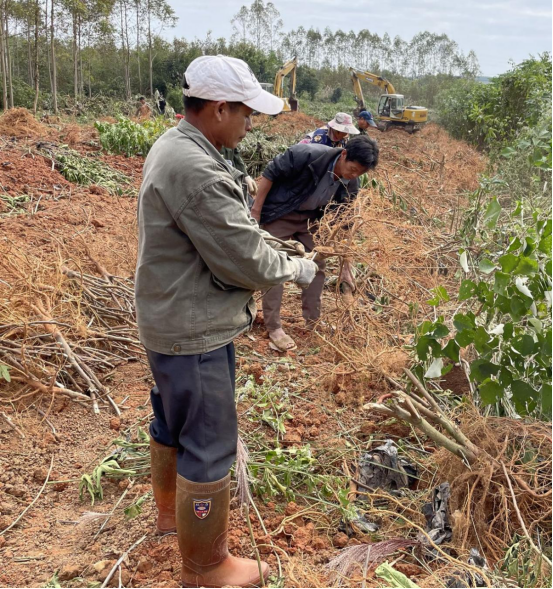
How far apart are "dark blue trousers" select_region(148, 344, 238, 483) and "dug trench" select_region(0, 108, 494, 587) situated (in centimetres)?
34

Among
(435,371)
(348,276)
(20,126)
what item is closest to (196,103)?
(435,371)

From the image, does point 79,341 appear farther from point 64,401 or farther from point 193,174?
point 193,174

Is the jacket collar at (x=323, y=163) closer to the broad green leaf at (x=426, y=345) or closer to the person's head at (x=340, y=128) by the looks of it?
the broad green leaf at (x=426, y=345)

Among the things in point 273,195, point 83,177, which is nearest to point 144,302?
point 273,195

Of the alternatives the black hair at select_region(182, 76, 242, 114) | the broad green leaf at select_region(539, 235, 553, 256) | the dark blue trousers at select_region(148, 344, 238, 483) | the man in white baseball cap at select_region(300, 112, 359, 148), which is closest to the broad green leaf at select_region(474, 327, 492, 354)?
the broad green leaf at select_region(539, 235, 553, 256)

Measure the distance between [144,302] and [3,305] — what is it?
187 cm

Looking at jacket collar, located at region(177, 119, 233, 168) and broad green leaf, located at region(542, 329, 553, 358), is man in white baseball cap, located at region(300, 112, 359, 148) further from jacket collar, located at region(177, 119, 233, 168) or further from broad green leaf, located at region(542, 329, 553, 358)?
broad green leaf, located at region(542, 329, 553, 358)

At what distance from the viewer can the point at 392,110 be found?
62.8 ft

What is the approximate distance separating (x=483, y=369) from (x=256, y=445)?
3.90 feet

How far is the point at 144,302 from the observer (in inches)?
65.0

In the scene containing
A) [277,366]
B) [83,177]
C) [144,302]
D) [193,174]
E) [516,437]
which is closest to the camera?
[193,174]

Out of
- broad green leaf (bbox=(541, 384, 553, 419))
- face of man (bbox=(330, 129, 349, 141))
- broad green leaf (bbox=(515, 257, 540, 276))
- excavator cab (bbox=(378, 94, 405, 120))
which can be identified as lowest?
broad green leaf (bbox=(541, 384, 553, 419))

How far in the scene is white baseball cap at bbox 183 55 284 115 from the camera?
155 centimetres

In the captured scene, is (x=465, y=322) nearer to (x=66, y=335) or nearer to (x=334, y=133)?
(x=66, y=335)
